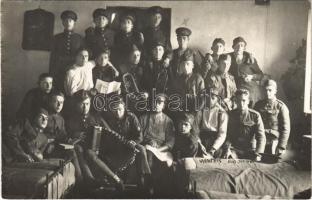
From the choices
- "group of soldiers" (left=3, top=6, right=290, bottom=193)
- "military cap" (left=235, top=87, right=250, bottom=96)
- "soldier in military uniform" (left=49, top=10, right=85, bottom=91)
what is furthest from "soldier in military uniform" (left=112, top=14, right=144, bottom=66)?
"military cap" (left=235, top=87, right=250, bottom=96)

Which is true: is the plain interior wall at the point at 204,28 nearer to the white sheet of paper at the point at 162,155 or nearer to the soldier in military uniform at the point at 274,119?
the soldier in military uniform at the point at 274,119

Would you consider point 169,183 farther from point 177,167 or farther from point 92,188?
point 92,188

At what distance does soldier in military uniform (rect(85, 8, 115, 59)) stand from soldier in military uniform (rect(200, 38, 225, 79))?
953 millimetres

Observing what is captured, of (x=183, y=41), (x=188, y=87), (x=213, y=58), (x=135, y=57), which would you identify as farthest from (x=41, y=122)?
(x=213, y=58)

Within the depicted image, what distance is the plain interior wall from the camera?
407 cm

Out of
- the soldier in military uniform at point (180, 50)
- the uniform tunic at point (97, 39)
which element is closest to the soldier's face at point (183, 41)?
the soldier in military uniform at point (180, 50)

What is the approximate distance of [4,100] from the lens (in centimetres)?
406

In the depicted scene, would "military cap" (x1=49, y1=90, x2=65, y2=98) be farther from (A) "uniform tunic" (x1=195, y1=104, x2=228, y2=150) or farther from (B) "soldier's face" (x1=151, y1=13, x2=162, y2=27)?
(A) "uniform tunic" (x1=195, y1=104, x2=228, y2=150)

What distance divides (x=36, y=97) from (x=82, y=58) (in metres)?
0.57

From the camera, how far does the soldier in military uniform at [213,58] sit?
4176 mm

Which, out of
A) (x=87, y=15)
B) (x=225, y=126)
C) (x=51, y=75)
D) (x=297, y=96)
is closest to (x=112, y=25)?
(x=87, y=15)

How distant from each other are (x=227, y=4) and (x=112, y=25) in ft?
3.76

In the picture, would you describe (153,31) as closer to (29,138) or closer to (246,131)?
(246,131)

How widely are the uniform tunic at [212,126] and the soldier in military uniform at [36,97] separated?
4.81 feet
